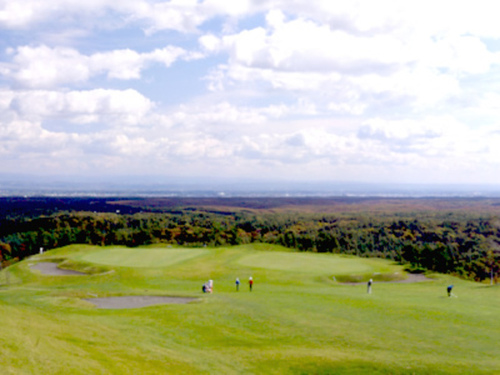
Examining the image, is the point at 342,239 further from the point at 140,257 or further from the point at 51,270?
the point at 51,270

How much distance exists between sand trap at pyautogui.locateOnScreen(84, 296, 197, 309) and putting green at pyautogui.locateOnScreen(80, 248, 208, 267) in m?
19.3

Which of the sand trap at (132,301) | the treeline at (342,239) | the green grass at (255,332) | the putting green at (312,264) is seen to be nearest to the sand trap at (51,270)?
the green grass at (255,332)

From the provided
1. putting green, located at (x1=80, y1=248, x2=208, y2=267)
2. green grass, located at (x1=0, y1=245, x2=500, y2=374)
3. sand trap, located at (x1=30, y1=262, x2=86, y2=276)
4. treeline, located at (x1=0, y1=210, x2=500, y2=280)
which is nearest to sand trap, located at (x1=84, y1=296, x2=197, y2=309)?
green grass, located at (x1=0, y1=245, x2=500, y2=374)

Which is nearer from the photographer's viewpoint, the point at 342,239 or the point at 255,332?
the point at 255,332

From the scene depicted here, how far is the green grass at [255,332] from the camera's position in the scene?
61.2 feet

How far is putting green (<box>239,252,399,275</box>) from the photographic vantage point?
54.9 metres

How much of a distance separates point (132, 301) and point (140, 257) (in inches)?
1074

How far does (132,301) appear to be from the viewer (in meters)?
35.7

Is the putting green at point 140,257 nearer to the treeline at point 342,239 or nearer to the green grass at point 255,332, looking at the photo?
the green grass at point 255,332

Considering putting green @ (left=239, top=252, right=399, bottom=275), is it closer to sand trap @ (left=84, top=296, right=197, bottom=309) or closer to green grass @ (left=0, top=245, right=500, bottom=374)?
green grass @ (left=0, top=245, right=500, bottom=374)

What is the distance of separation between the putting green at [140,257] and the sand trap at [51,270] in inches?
134

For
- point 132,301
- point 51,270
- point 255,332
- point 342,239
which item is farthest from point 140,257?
point 342,239

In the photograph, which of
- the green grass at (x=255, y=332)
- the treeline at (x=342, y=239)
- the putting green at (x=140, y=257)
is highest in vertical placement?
the green grass at (x=255, y=332)

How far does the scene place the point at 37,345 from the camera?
18.0 meters
